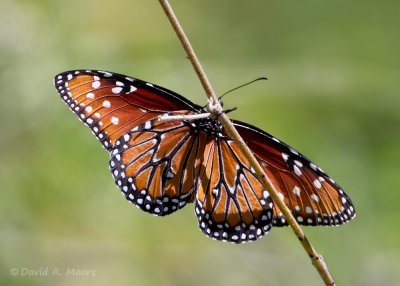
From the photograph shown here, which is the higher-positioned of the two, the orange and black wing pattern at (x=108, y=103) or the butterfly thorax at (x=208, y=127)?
the orange and black wing pattern at (x=108, y=103)

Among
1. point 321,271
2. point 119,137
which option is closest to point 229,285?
point 119,137

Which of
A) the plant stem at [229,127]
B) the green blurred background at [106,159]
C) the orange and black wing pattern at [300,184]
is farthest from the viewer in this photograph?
the green blurred background at [106,159]

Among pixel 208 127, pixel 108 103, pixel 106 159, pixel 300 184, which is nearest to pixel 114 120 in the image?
pixel 108 103

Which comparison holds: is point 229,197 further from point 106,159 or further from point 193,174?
point 106,159

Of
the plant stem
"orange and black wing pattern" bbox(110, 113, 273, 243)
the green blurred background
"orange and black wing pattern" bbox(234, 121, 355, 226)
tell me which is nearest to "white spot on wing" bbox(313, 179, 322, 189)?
"orange and black wing pattern" bbox(234, 121, 355, 226)

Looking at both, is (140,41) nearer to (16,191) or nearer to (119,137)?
(16,191)

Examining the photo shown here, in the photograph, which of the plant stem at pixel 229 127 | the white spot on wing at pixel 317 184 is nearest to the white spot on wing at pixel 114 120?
→ the white spot on wing at pixel 317 184

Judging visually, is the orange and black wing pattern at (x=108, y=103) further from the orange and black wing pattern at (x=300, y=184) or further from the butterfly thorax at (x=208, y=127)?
the orange and black wing pattern at (x=300, y=184)
